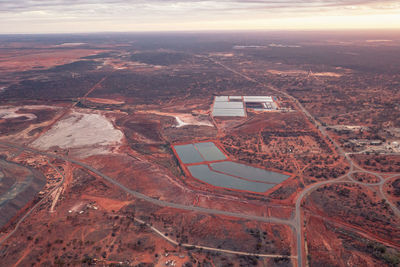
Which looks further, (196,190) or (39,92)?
(39,92)

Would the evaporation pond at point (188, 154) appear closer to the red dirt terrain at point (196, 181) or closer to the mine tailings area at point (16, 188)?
the red dirt terrain at point (196, 181)

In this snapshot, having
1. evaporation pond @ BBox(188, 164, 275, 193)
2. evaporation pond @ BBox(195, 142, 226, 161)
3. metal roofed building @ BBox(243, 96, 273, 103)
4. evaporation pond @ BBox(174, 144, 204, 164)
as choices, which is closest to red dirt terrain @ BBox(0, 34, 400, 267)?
evaporation pond @ BBox(174, 144, 204, 164)

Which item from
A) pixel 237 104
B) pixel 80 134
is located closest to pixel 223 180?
pixel 80 134

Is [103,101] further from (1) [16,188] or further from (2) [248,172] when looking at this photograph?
(2) [248,172]

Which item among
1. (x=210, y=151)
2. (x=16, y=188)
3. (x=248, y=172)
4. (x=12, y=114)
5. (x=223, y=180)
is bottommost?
(x=223, y=180)

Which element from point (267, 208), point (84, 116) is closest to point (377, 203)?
point (267, 208)

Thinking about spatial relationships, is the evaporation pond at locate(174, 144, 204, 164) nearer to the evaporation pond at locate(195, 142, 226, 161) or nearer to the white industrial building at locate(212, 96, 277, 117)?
the evaporation pond at locate(195, 142, 226, 161)

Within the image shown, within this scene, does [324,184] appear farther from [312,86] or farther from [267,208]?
[312,86]
